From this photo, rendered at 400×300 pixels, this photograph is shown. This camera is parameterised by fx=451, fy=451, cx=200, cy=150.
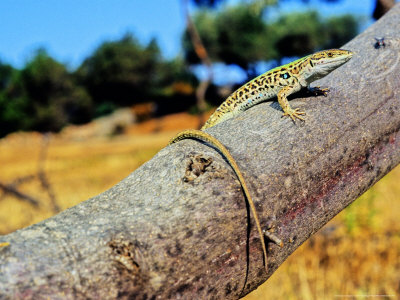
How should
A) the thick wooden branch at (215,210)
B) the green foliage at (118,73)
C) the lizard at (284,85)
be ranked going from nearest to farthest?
the thick wooden branch at (215,210)
the lizard at (284,85)
the green foliage at (118,73)

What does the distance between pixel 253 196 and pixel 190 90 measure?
53052 mm

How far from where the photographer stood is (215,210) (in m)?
1.76

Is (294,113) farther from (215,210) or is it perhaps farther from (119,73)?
(119,73)

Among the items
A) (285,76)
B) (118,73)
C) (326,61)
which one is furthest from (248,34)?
(326,61)

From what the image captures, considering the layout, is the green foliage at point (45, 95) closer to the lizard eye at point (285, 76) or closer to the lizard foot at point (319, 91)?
the lizard eye at point (285, 76)

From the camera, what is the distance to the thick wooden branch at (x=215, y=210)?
61.1 inches

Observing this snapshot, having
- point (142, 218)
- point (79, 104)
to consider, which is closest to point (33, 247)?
point (142, 218)

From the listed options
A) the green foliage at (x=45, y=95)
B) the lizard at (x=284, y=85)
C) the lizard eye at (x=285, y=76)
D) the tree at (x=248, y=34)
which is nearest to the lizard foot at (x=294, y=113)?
the lizard at (x=284, y=85)

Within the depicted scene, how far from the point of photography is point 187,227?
66.7 inches

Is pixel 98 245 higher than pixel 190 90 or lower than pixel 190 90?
lower

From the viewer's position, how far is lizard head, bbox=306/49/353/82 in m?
2.83

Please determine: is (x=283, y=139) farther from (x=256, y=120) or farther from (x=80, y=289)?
(x=80, y=289)

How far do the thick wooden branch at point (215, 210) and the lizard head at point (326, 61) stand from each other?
34 centimetres

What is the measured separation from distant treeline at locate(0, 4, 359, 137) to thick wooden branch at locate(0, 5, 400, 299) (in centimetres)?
4308
